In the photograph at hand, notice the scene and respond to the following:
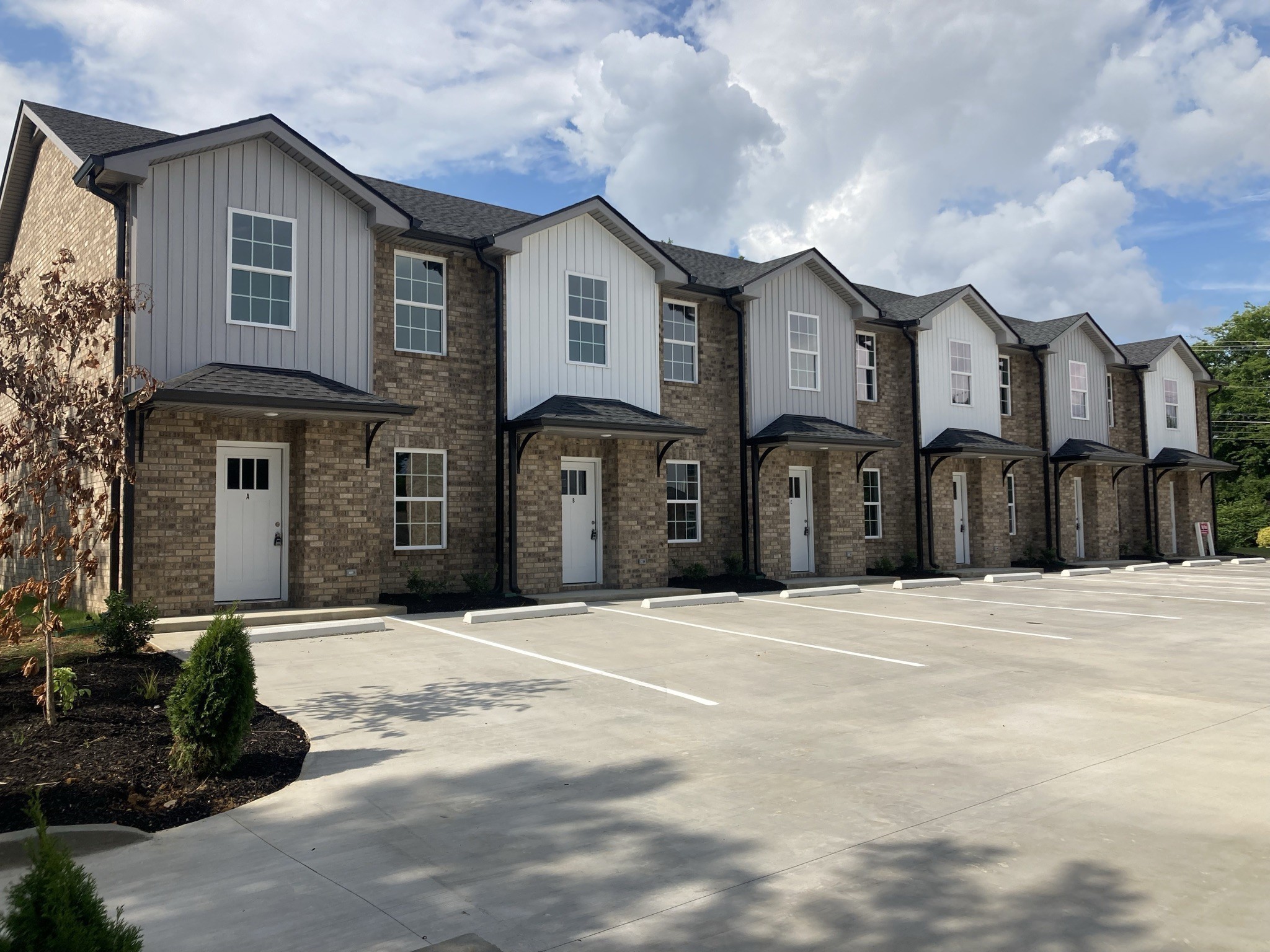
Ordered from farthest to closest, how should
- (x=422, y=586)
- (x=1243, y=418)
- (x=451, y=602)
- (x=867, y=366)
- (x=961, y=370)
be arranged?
1. (x=1243, y=418)
2. (x=961, y=370)
3. (x=867, y=366)
4. (x=422, y=586)
5. (x=451, y=602)

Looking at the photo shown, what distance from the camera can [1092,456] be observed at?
86.7 ft

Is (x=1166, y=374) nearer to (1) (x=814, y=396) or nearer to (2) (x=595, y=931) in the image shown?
(1) (x=814, y=396)

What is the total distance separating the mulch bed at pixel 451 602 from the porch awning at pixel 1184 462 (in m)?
23.4

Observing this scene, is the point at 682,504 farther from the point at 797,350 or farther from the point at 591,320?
the point at 797,350

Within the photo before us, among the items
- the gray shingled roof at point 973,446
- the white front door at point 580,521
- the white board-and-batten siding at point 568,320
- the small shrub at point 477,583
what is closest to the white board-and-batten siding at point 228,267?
the white board-and-batten siding at point 568,320

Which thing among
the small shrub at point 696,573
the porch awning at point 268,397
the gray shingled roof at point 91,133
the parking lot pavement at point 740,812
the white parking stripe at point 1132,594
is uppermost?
the gray shingled roof at point 91,133

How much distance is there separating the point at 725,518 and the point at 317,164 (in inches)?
426

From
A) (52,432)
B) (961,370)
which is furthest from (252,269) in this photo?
(961,370)

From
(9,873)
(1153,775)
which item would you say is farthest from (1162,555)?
(9,873)

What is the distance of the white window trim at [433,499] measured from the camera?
15.8 m

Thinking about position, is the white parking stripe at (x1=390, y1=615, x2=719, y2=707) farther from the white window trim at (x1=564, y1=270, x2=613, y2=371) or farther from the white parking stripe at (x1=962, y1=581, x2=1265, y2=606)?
the white parking stripe at (x1=962, y1=581, x2=1265, y2=606)

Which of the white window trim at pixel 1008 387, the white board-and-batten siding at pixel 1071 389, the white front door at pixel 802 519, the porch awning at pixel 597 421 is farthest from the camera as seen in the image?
the white board-and-batten siding at pixel 1071 389

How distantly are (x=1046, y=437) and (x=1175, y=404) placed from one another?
28.0 ft

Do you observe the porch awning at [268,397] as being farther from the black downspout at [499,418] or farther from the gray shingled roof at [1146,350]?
the gray shingled roof at [1146,350]
